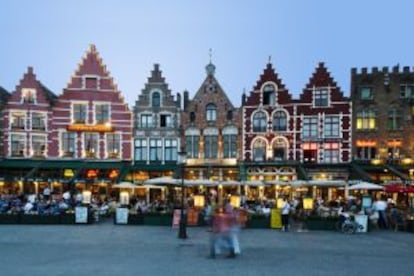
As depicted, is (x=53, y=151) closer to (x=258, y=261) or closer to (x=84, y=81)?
(x=84, y=81)

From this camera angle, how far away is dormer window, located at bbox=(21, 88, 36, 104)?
4084 centimetres

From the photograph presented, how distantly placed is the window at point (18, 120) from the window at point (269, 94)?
21.5m

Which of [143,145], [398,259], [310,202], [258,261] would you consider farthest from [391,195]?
[258,261]

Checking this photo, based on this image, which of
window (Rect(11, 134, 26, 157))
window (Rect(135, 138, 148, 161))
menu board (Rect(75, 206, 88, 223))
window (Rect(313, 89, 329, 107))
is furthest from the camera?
window (Rect(135, 138, 148, 161))

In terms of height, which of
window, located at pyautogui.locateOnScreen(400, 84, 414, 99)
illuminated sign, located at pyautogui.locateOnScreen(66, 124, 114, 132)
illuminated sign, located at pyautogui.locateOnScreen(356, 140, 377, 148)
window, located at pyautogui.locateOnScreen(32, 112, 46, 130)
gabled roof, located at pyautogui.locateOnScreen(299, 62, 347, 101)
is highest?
gabled roof, located at pyautogui.locateOnScreen(299, 62, 347, 101)

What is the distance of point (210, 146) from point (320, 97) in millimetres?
10611

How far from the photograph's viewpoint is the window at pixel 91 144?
134 ft

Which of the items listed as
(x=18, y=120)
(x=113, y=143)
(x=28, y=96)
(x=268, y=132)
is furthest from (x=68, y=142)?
(x=268, y=132)

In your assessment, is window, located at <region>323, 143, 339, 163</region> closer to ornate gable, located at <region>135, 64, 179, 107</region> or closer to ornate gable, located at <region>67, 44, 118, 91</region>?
ornate gable, located at <region>135, 64, 179, 107</region>

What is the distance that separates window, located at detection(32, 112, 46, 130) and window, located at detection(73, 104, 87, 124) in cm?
280

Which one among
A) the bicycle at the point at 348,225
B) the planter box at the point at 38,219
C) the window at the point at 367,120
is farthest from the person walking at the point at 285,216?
the window at the point at 367,120

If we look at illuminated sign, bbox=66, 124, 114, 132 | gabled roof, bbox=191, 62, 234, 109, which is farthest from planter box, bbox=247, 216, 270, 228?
illuminated sign, bbox=66, 124, 114, 132

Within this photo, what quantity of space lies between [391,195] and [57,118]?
29792 mm

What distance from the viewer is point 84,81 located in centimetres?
4166
